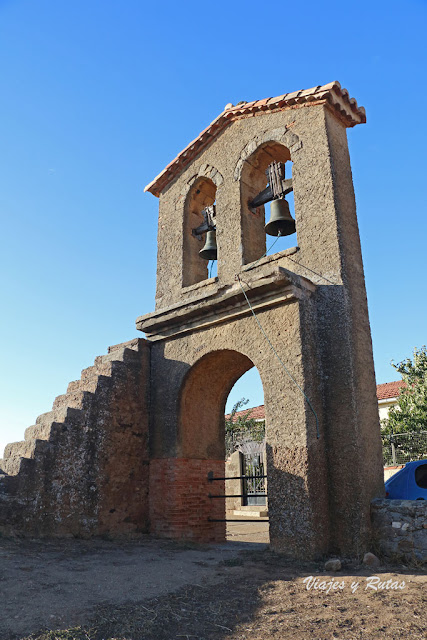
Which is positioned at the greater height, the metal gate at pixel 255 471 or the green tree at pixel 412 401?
the green tree at pixel 412 401

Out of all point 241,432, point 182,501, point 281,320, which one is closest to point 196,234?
point 281,320

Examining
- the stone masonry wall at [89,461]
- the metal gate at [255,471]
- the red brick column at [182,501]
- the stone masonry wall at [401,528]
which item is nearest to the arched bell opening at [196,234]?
the stone masonry wall at [89,461]

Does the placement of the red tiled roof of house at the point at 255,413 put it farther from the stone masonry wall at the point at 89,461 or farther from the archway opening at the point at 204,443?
the stone masonry wall at the point at 89,461

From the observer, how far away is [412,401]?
707 inches

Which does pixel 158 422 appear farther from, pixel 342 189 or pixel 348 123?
pixel 348 123

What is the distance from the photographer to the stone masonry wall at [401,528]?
5.36m

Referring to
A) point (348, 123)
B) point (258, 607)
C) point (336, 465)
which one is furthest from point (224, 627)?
point (348, 123)

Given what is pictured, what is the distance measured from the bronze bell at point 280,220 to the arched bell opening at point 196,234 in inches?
47.2

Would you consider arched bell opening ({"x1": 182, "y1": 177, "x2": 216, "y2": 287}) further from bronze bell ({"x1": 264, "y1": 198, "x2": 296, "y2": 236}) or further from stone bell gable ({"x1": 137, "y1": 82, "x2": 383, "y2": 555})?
bronze bell ({"x1": 264, "y1": 198, "x2": 296, "y2": 236})

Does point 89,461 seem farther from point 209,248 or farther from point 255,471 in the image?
point 255,471

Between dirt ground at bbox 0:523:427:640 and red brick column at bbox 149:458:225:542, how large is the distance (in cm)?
143

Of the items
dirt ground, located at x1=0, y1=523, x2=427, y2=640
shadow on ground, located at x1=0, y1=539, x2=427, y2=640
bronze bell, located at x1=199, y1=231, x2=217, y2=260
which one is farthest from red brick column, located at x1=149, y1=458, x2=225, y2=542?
bronze bell, located at x1=199, y1=231, x2=217, y2=260

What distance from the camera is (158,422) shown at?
25.0 feet

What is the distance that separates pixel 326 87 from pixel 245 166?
68.5 inches
